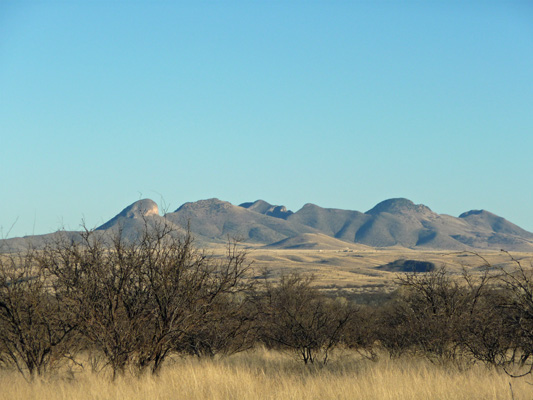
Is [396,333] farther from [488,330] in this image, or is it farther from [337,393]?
[337,393]

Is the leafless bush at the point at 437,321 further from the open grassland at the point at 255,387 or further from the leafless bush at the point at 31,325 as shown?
the leafless bush at the point at 31,325

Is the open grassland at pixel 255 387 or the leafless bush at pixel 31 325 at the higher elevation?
the leafless bush at pixel 31 325

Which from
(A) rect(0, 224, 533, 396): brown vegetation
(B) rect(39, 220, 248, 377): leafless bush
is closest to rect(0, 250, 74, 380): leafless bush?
(A) rect(0, 224, 533, 396): brown vegetation

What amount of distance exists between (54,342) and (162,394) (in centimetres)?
324

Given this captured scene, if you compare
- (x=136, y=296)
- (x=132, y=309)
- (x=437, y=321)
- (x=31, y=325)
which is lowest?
(x=437, y=321)

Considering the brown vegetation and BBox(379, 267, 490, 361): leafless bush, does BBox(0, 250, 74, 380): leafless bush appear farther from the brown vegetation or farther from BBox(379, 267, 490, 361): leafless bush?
BBox(379, 267, 490, 361): leafless bush

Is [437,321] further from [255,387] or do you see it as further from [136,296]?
[136,296]

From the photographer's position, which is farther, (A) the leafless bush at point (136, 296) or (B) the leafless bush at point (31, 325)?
(B) the leafless bush at point (31, 325)

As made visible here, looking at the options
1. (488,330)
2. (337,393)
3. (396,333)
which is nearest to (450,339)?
(488,330)

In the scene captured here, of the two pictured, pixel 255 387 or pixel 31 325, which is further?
pixel 31 325

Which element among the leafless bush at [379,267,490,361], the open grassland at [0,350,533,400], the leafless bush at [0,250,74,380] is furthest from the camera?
the leafless bush at [379,267,490,361]

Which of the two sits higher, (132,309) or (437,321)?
(132,309)

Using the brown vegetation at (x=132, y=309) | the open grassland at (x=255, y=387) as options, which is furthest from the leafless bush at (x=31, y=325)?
the open grassland at (x=255, y=387)

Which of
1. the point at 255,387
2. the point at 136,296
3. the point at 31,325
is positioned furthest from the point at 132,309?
the point at 255,387
